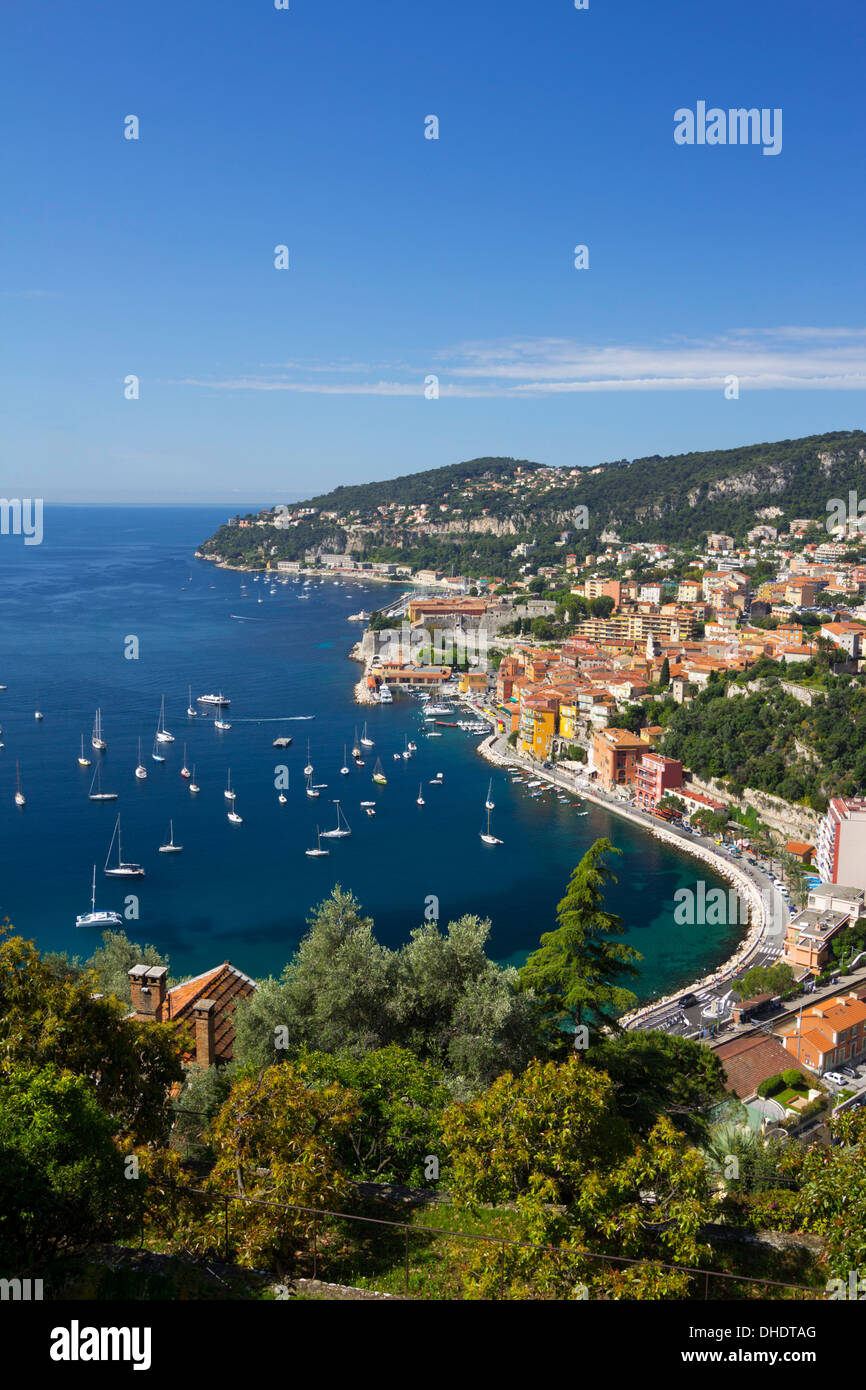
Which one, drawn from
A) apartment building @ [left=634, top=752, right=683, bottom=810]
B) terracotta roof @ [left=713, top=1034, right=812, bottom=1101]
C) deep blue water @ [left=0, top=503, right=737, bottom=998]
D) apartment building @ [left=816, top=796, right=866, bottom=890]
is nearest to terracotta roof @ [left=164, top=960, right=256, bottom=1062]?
deep blue water @ [left=0, top=503, right=737, bottom=998]

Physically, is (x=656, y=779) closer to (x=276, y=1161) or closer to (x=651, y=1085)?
(x=651, y=1085)

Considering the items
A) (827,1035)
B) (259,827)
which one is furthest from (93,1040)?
(259,827)

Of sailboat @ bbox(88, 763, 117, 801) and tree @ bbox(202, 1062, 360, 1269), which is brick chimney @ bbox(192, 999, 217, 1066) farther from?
sailboat @ bbox(88, 763, 117, 801)

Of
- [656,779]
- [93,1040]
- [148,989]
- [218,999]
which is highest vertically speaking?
[93,1040]

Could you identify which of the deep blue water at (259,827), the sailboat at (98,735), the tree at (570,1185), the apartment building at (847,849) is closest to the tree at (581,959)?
the tree at (570,1185)
